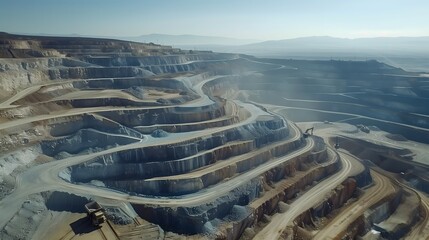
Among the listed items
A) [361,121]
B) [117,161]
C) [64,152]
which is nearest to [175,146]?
[117,161]

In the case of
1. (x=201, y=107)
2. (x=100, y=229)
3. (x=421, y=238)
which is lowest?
(x=421, y=238)

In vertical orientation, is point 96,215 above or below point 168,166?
above

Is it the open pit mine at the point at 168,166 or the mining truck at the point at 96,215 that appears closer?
the mining truck at the point at 96,215

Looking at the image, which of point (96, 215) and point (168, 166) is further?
point (168, 166)

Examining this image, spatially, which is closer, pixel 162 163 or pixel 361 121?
pixel 162 163

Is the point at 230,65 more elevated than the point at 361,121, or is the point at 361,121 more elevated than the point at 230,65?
the point at 230,65

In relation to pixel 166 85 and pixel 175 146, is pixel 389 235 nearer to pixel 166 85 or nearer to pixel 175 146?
pixel 175 146

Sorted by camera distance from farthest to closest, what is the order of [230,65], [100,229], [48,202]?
[230,65], [48,202], [100,229]

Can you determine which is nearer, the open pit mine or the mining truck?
the mining truck
